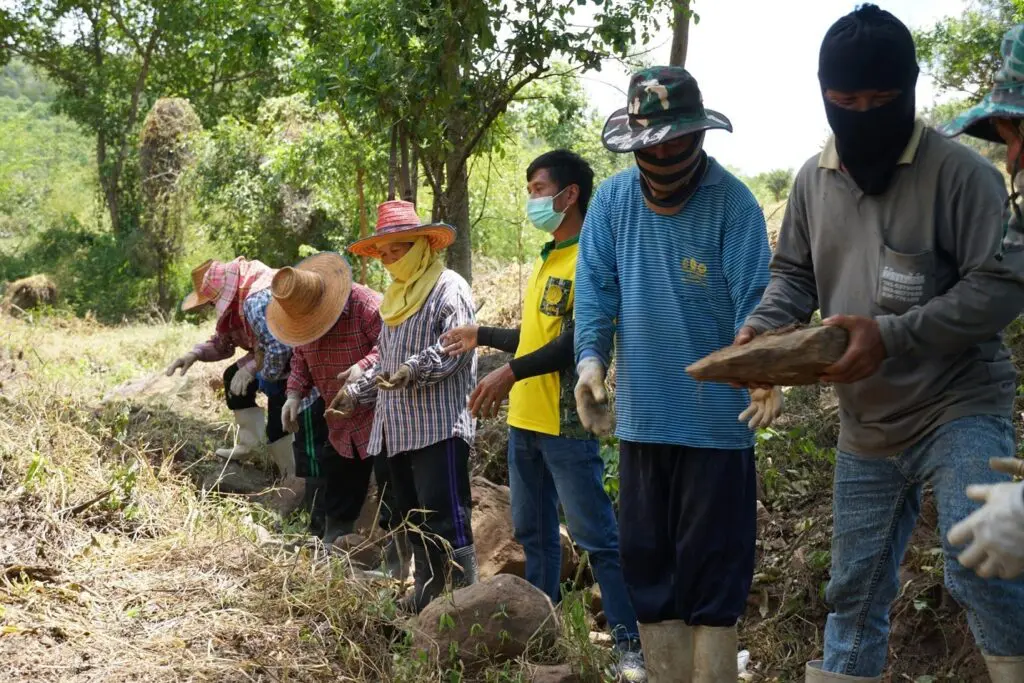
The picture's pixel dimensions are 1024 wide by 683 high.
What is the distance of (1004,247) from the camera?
257cm

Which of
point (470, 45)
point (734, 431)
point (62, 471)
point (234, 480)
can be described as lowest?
point (234, 480)

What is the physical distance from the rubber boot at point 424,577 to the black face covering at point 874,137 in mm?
2720

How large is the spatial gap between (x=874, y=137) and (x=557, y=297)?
5.67ft

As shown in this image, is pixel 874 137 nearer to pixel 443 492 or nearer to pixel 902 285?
pixel 902 285

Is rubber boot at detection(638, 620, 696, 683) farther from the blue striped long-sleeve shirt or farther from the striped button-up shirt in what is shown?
the striped button-up shirt

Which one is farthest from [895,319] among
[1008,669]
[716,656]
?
[716,656]

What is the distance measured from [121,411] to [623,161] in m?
17.9

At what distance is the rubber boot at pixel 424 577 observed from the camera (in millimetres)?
4789

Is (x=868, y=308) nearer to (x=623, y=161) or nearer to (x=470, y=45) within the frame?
(x=470, y=45)

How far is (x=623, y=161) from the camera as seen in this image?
2408 centimetres

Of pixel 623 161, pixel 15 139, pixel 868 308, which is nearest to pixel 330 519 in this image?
pixel 868 308

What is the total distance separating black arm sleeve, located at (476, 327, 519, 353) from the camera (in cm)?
448

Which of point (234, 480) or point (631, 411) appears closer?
point (631, 411)

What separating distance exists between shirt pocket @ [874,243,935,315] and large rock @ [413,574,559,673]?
1.93m
